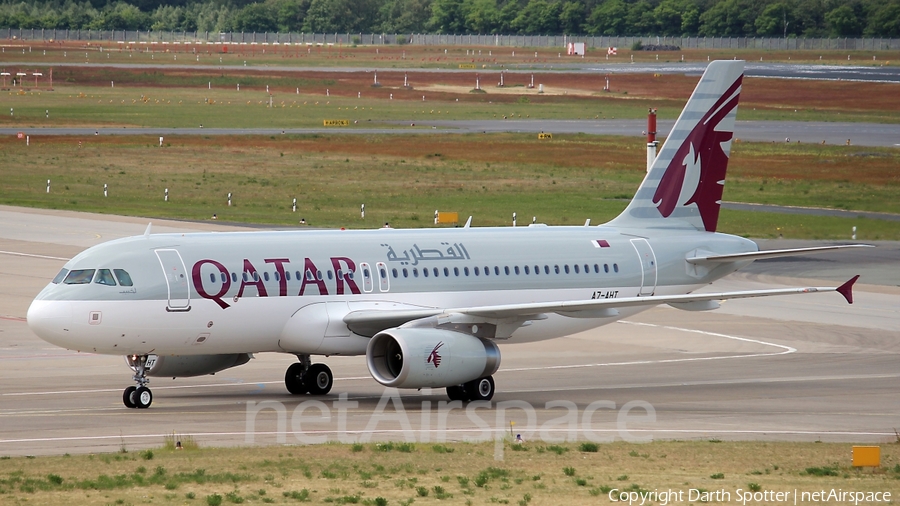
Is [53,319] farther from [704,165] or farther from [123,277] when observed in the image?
[704,165]

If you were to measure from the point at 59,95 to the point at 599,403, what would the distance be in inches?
5349

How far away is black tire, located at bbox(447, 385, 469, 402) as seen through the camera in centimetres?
3441

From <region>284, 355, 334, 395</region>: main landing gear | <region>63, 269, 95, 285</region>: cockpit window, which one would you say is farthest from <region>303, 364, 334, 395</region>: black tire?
<region>63, 269, 95, 285</region>: cockpit window

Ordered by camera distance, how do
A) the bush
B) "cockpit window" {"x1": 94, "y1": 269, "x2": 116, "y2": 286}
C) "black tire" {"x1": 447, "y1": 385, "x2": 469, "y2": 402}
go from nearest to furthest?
the bush, "cockpit window" {"x1": 94, "y1": 269, "x2": 116, "y2": 286}, "black tire" {"x1": 447, "y1": 385, "x2": 469, "y2": 402}

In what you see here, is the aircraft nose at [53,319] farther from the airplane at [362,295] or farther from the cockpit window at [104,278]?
the cockpit window at [104,278]

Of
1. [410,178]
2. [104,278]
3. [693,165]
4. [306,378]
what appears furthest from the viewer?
[410,178]

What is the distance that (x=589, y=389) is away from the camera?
1464 inches

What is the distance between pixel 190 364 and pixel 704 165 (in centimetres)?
1705

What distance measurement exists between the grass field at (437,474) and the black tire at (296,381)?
8.64m

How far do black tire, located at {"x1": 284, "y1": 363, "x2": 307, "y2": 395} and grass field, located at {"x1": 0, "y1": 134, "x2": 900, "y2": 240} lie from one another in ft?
115

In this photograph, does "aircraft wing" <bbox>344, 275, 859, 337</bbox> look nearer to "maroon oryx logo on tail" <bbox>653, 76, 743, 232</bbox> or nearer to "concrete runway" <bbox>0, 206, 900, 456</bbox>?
"concrete runway" <bbox>0, 206, 900, 456</bbox>
